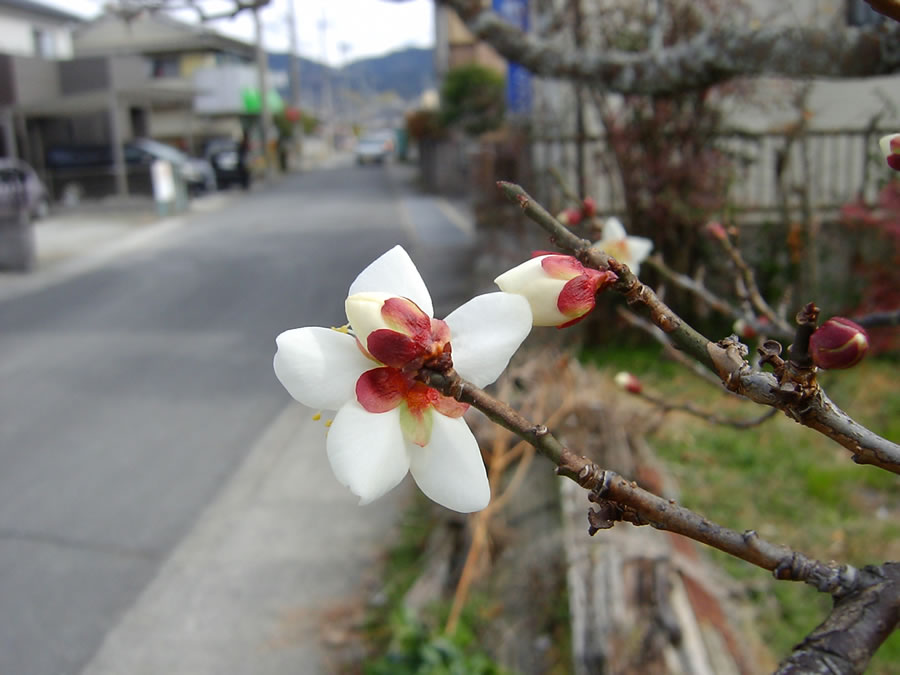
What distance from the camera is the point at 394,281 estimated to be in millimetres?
754

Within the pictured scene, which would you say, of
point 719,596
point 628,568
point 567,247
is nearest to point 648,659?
point 628,568

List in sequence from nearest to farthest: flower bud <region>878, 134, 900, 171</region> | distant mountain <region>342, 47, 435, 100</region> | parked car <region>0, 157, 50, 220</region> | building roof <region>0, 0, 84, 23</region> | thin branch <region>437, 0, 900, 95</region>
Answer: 1. flower bud <region>878, 134, 900, 171</region>
2. thin branch <region>437, 0, 900, 95</region>
3. parked car <region>0, 157, 50, 220</region>
4. building roof <region>0, 0, 84, 23</region>
5. distant mountain <region>342, 47, 435, 100</region>

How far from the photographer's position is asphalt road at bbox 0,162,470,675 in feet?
13.7

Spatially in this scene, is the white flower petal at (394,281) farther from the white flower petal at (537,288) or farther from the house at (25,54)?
the house at (25,54)

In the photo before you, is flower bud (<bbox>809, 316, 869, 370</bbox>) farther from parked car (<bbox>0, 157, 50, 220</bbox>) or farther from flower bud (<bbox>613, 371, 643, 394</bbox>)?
parked car (<bbox>0, 157, 50, 220</bbox>)

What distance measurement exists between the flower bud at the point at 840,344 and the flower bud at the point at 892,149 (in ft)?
1.12

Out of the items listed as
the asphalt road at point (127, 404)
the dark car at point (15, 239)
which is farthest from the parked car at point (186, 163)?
the asphalt road at point (127, 404)

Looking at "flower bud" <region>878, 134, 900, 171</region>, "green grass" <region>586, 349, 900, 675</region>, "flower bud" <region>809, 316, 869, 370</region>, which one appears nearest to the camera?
"flower bud" <region>809, 316, 869, 370</region>

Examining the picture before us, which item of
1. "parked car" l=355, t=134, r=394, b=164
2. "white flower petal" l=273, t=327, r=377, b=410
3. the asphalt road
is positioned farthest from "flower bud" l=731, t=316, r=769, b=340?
"parked car" l=355, t=134, r=394, b=164

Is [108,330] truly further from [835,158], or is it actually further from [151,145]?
[151,145]

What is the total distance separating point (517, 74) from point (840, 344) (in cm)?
1311

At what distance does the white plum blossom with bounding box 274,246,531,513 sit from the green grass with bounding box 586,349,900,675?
318cm

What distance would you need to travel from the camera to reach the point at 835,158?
730 centimetres

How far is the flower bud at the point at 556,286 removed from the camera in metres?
0.74
